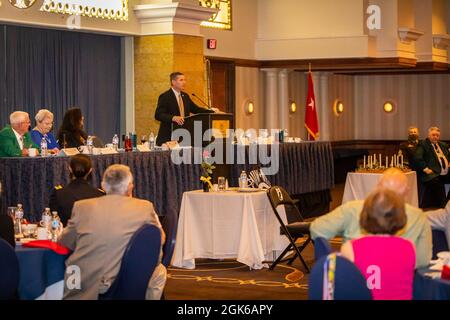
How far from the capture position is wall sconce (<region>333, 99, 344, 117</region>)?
21.5 metres

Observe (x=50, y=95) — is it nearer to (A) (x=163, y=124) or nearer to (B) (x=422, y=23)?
(A) (x=163, y=124)

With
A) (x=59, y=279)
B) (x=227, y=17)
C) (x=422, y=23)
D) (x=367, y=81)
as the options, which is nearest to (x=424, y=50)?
(x=422, y=23)

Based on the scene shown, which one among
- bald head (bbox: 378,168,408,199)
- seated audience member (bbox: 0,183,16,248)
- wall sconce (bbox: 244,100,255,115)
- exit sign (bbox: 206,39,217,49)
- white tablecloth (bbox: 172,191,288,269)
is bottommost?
white tablecloth (bbox: 172,191,288,269)

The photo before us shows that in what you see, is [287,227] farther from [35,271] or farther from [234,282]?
[35,271]

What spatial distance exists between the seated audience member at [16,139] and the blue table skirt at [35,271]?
10.6 ft

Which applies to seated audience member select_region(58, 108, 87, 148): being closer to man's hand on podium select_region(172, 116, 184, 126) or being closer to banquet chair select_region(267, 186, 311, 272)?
man's hand on podium select_region(172, 116, 184, 126)

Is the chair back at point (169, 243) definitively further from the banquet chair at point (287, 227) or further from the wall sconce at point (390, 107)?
the wall sconce at point (390, 107)

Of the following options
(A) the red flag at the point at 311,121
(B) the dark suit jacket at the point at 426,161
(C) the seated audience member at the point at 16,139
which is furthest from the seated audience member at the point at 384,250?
(A) the red flag at the point at 311,121

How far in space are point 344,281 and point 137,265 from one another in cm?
148

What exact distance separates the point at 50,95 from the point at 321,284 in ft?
29.4

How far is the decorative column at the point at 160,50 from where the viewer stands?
43.2 ft

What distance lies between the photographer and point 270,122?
17703 mm

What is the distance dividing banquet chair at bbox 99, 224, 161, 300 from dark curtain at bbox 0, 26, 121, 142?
6928 millimetres

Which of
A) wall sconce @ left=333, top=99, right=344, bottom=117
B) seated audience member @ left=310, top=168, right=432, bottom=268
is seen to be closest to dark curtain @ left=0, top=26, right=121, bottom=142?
seated audience member @ left=310, top=168, right=432, bottom=268
